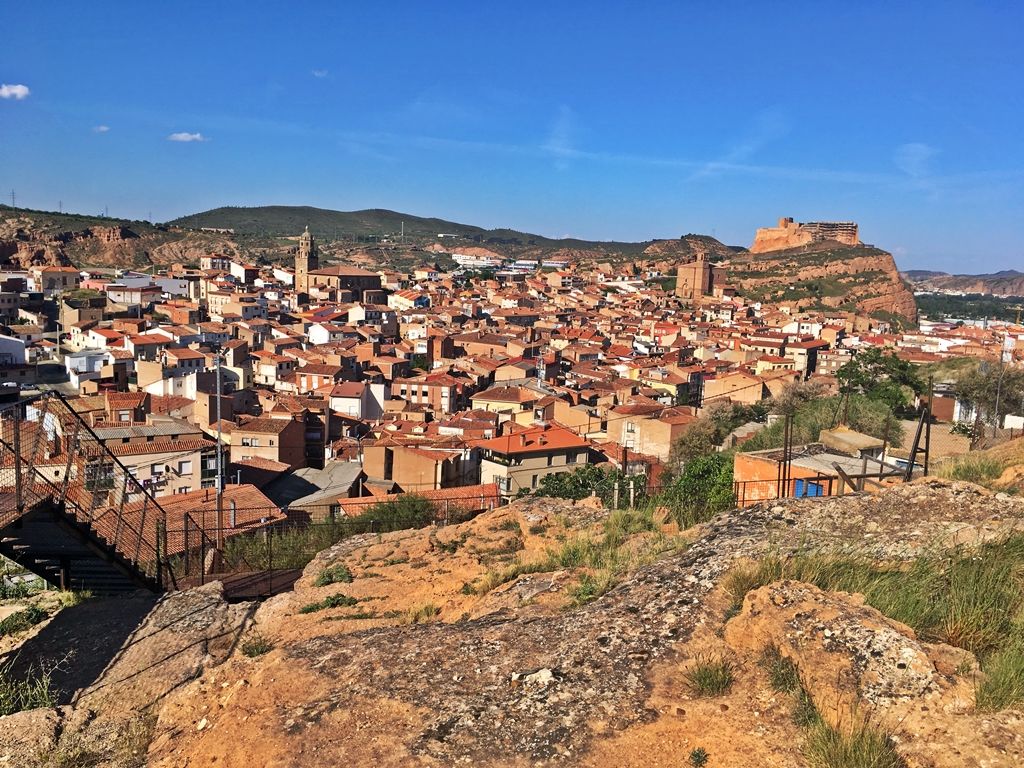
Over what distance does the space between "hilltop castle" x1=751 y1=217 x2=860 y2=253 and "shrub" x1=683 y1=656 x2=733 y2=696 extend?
455ft

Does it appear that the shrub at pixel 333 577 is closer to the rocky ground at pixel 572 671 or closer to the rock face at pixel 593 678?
the rocky ground at pixel 572 671

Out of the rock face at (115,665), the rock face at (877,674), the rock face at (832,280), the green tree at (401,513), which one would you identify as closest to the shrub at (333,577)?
the rock face at (115,665)

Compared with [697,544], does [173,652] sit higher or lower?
lower

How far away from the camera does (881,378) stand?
127 feet

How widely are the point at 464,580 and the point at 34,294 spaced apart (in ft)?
217

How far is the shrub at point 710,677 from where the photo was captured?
452 cm

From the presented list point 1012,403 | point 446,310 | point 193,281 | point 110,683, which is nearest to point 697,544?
point 110,683

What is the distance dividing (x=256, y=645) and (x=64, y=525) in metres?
2.54

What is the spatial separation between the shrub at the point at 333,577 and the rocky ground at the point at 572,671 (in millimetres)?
907

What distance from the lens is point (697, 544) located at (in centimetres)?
683

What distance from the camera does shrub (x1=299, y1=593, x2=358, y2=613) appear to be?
24.8 feet

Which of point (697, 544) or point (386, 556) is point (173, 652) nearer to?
point (386, 556)

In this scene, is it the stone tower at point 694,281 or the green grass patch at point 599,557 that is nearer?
the green grass patch at point 599,557

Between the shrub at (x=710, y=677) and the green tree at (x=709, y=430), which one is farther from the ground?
the shrub at (x=710, y=677)
